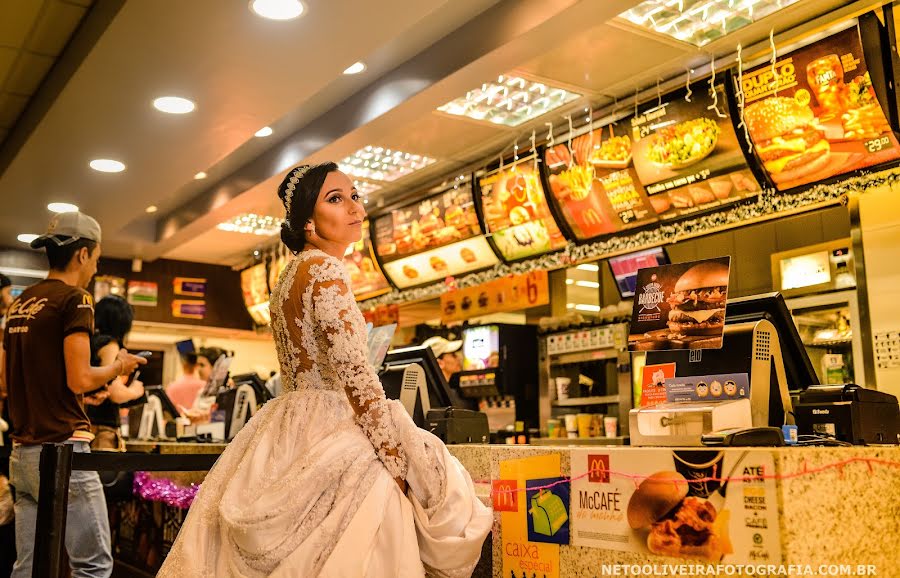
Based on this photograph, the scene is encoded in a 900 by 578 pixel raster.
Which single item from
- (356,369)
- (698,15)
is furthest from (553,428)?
(356,369)

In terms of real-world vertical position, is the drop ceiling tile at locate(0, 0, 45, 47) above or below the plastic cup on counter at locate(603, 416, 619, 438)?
above

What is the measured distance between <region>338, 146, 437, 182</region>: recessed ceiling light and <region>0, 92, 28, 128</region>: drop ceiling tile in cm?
216

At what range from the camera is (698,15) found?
168 inches

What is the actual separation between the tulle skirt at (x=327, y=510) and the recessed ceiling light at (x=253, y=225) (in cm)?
584

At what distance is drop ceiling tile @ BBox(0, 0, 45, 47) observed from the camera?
163 inches

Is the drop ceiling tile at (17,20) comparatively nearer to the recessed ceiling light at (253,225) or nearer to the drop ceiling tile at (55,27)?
the drop ceiling tile at (55,27)

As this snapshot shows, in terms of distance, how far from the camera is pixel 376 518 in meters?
1.93

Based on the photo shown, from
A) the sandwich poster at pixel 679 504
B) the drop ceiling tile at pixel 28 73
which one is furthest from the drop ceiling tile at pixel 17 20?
the sandwich poster at pixel 679 504

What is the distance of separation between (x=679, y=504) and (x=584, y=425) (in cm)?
428

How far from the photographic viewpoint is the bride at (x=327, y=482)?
1.90 metres

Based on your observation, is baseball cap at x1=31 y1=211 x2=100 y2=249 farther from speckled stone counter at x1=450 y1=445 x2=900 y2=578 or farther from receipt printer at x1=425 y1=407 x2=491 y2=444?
speckled stone counter at x1=450 y1=445 x2=900 y2=578

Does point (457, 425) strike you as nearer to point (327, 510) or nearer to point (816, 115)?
point (327, 510)

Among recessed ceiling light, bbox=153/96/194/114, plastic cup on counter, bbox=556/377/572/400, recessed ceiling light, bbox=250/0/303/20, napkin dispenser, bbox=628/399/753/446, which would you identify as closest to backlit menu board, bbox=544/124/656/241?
plastic cup on counter, bbox=556/377/572/400

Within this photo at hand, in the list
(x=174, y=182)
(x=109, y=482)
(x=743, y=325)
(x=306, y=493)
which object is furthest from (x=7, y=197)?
(x=743, y=325)
